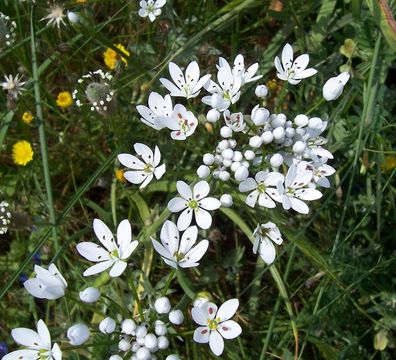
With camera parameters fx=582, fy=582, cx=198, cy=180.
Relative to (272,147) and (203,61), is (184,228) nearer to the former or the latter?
(272,147)

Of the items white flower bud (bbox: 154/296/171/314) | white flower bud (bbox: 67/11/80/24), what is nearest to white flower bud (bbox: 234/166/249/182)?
white flower bud (bbox: 154/296/171/314)

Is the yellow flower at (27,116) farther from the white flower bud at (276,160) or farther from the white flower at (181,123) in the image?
the white flower bud at (276,160)

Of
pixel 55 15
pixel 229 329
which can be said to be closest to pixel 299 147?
pixel 229 329

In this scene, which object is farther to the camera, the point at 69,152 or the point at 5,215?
the point at 69,152

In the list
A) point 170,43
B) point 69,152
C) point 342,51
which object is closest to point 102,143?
point 69,152

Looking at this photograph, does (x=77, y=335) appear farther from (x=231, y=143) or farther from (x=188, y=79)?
(x=188, y=79)

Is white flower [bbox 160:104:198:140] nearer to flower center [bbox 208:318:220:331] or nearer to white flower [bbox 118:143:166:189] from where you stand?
white flower [bbox 118:143:166:189]
